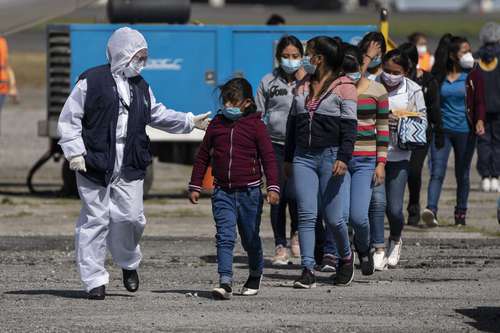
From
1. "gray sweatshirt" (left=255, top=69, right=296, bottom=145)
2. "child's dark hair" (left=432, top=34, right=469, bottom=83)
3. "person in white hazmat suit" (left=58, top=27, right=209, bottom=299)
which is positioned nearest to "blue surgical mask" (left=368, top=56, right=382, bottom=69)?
"gray sweatshirt" (left=255, top=69, right=296, bottom=145)

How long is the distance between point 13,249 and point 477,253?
393cm

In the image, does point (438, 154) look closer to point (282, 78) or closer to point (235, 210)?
point (282, 78)

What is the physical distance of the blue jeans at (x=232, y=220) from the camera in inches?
392

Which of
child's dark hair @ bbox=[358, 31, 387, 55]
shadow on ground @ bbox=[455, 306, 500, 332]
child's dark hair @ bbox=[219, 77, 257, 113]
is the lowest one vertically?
shadow on ground @ bbox=[455, 306, 500, 332]

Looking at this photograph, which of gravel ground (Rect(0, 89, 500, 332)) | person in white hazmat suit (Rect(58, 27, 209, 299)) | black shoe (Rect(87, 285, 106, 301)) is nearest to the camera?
gravel ground (Rect(0, 89, 500, 332))

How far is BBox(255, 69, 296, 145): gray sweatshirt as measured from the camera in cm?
1191

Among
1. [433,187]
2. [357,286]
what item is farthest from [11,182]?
[357,286]

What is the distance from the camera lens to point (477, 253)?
1291 centimetres

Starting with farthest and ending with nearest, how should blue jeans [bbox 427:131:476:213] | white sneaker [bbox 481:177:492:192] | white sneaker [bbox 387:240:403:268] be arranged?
white sneaker [bbox 481:177:492:192] → blue jeans [bbox 427:131:476:213] → white sneaker [bbox 387:240:403:268]

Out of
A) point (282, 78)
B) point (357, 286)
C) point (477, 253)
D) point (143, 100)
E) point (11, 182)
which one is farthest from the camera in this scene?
point (11, 182)

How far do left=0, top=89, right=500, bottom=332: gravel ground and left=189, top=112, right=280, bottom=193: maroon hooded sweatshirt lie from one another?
77cm

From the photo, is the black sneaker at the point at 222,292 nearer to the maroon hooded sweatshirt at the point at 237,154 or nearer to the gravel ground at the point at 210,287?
the gravel ground at the point at 210,287

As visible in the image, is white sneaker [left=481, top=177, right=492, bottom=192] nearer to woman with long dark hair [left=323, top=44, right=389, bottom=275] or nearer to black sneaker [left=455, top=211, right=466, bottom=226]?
black sneaker [left=455, top=211, right=466, bottom=226]

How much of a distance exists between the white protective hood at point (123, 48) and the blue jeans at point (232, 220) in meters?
1.03
